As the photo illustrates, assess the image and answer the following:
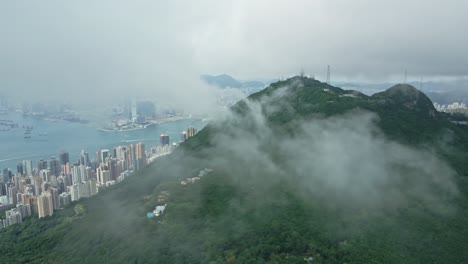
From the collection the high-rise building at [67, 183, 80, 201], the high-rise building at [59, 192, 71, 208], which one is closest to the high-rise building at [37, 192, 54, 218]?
the high-rise building at [59, 192, 71, 208]

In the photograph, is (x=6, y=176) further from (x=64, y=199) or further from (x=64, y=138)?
(x=64, y=138)

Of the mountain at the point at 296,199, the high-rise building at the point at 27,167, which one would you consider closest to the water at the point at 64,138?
the high-rise building at the point at 27,167

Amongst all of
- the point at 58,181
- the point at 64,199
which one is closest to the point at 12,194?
the point at 58,181

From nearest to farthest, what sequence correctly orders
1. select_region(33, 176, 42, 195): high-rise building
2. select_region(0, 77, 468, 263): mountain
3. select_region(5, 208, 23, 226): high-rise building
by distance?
select_region(0, 77, 468, 263): mountain → select_region(5, 208, 23, 226): high-rise building → select_region(33, 176, 42, 195): high-rise building

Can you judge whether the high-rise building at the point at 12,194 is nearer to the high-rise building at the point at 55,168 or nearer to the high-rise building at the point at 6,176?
A: the high-rise building at the point at 6,176

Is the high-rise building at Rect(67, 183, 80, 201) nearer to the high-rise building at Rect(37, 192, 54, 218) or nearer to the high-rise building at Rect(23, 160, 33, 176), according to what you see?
the high-rise building at Rect(37, 192, 54, 218)

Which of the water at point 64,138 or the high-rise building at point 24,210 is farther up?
the water at point 64,138
